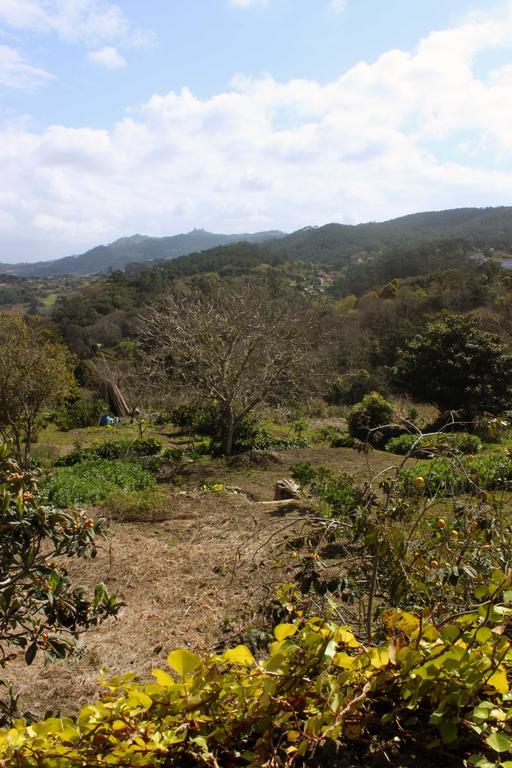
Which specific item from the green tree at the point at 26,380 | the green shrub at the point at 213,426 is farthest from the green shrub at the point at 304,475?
the green tree at the point at 26,380

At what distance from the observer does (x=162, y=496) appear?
28.6 feet

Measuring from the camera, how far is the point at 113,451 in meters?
13.0

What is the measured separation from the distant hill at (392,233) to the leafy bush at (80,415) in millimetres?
66124

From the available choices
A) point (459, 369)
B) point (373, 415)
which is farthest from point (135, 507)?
point (459, 369)

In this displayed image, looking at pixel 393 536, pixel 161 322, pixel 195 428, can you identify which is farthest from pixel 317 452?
pixel 393 536

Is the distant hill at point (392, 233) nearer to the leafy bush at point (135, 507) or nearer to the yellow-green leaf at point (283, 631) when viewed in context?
the leafy bush at point (135, 507)

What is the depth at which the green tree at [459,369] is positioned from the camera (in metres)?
15.6

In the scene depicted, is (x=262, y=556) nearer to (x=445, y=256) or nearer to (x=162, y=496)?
(x=162, y=496)

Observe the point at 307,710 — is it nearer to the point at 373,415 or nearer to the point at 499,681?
the point at 499,681

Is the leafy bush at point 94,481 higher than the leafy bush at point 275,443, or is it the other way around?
Answer: the leafy bush at point 94,481

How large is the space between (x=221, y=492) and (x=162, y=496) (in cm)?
102

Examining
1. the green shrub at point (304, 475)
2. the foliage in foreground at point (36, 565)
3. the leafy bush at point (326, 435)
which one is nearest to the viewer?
the foliage in foreground at point (36, 565)

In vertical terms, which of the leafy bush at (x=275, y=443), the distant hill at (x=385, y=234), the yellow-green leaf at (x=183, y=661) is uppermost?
the distant hill at (x=385, y=234)

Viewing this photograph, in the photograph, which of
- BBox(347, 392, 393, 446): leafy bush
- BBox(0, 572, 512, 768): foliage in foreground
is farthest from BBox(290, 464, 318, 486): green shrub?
BBox(0, 572, 512, 768): foliage in foreground
